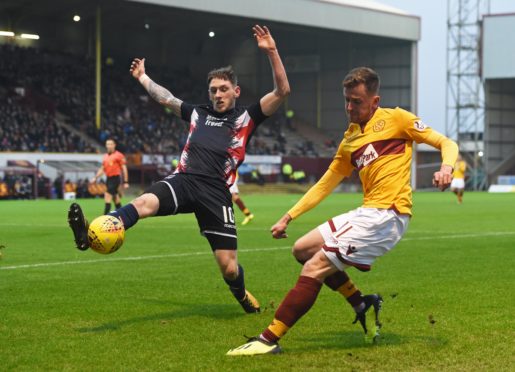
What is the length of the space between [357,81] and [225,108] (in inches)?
80.3

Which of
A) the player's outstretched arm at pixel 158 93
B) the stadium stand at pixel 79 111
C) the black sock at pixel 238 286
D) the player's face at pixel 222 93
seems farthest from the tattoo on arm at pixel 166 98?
the stadium stand at pixel 79 111

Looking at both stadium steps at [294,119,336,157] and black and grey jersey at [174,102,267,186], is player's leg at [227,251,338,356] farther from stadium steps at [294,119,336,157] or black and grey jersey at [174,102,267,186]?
stadium steps at [294,119,336,157]

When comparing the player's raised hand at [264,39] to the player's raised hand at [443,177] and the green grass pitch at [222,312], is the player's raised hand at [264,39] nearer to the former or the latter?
the player's raised hand at [443,177]

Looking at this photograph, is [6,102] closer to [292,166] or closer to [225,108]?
[292,166]

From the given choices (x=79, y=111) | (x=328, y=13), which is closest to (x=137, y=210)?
(x=79, y=111)

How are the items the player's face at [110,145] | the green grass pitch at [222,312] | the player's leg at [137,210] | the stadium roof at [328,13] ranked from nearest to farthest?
the green grass pitch at [222,312] → the player's leg at [137,210] → the player's face at [110,145] → the stadium roof at [328,13]

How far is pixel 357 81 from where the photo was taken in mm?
6359

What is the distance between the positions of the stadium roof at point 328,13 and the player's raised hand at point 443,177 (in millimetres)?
46904

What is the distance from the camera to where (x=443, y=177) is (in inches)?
228

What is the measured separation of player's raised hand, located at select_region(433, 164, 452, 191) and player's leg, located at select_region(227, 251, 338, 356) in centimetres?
98

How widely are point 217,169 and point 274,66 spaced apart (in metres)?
1.10

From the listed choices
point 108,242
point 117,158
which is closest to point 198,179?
point 108,242

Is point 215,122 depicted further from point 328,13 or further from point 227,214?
point 328,13

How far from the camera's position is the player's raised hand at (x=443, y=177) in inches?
228
